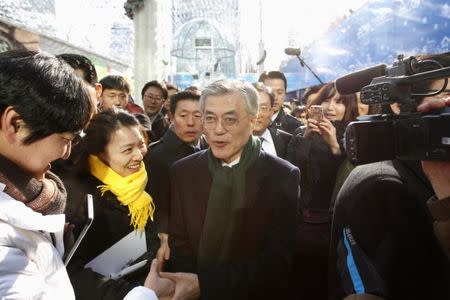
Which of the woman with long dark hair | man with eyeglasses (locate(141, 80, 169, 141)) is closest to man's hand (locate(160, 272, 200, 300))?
the woman with long dark hair

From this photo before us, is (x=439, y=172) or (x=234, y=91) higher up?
(x=234, y=91)

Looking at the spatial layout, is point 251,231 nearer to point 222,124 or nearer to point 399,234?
point 222,124

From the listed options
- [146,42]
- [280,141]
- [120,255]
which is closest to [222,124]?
[120,255]

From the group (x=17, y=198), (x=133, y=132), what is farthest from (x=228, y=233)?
(x=17, y=198)

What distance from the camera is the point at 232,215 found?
1.86m

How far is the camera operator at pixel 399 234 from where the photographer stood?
1069mm

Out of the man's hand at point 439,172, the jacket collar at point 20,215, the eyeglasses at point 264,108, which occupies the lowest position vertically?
the jacket collar at point 20,215

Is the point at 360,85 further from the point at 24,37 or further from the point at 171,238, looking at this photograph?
the point at 24,37

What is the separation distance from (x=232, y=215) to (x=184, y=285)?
385 millimetres

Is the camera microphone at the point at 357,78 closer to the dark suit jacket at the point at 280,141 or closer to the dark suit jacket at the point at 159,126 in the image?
the dark suit jacket at the point at 280,141

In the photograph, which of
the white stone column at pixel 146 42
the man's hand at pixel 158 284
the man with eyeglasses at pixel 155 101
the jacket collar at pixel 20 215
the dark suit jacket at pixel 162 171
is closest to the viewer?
the jacket collar at pixel 20 215

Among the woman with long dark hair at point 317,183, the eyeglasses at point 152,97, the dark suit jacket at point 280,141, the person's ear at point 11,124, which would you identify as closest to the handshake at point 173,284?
the person's ear at point 11,124

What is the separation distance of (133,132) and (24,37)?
7946 millimetres

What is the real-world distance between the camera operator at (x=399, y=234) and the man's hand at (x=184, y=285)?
68 centimetres
